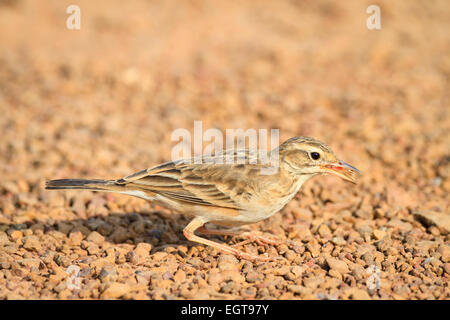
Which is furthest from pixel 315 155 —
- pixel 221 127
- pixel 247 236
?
pixel 221 127

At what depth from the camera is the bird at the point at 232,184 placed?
5.40 m

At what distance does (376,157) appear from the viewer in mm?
7926

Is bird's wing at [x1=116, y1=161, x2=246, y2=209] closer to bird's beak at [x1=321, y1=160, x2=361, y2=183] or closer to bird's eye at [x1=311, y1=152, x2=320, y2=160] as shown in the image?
bird's eye at [x1=311, y1=152, x2=320, y2=160]

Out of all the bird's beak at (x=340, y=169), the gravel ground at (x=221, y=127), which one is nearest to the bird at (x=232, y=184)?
the bird's beak at (x=340, y=169)

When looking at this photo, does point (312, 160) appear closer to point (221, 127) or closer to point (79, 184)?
point (79, 184)

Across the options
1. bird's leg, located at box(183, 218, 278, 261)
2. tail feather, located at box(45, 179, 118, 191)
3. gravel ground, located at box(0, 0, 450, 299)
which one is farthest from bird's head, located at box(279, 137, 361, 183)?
tail feather, located at box(45, 179, 118, 191)

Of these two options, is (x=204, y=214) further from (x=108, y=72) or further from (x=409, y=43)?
(x=409, y=43)

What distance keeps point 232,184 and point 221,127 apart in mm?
3781

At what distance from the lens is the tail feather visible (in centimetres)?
551

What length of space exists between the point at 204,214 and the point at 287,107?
4.71 meters

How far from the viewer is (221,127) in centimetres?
916

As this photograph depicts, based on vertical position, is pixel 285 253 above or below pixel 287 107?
below

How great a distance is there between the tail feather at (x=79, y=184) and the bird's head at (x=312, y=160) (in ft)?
6.48
